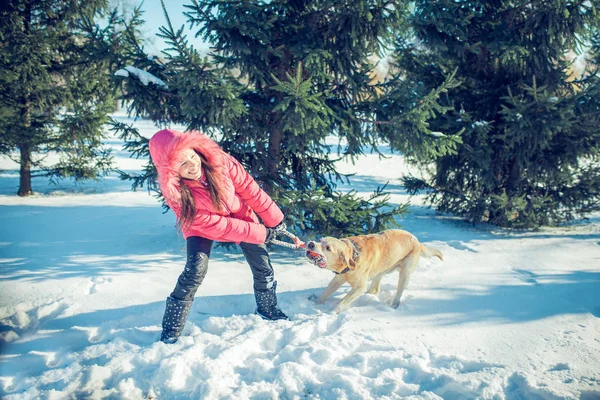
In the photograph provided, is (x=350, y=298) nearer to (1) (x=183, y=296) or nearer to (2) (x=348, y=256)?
(2) (x=348, y=256)

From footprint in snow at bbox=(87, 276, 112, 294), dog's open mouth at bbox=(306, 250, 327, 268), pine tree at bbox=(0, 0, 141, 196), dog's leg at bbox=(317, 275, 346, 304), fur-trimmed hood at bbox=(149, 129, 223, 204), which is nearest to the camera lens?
fur-trimmed hood at bbox=(149, 129, 223, 204)

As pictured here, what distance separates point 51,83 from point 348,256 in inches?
327

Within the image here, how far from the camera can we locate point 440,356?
2908mm

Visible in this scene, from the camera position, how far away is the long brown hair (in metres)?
2.92

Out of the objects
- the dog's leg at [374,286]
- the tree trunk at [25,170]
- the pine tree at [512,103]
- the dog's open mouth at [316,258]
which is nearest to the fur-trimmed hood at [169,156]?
the dog's open mouth at [316,258]

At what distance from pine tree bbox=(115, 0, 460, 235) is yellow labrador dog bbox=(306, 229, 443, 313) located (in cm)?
94

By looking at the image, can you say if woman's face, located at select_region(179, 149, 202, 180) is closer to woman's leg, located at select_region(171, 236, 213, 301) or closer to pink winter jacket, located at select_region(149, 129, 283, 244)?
pink winter jacket, located at select_region(149, 129, 283, 244)

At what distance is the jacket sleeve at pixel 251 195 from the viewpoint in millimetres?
3258

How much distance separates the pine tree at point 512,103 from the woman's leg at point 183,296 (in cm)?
459

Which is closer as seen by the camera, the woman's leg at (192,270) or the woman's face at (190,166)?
the woman's face at (190,166)

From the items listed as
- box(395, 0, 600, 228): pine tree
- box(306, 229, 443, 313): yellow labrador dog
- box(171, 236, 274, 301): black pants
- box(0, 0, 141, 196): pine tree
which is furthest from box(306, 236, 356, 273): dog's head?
box(0, 0, 141, 196): pine tree

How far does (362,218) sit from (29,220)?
596 centimetres

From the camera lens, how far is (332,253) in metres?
3.38

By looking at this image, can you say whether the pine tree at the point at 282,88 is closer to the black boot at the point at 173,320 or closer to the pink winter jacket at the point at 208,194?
the pink winter jacket at the point at 208,194
